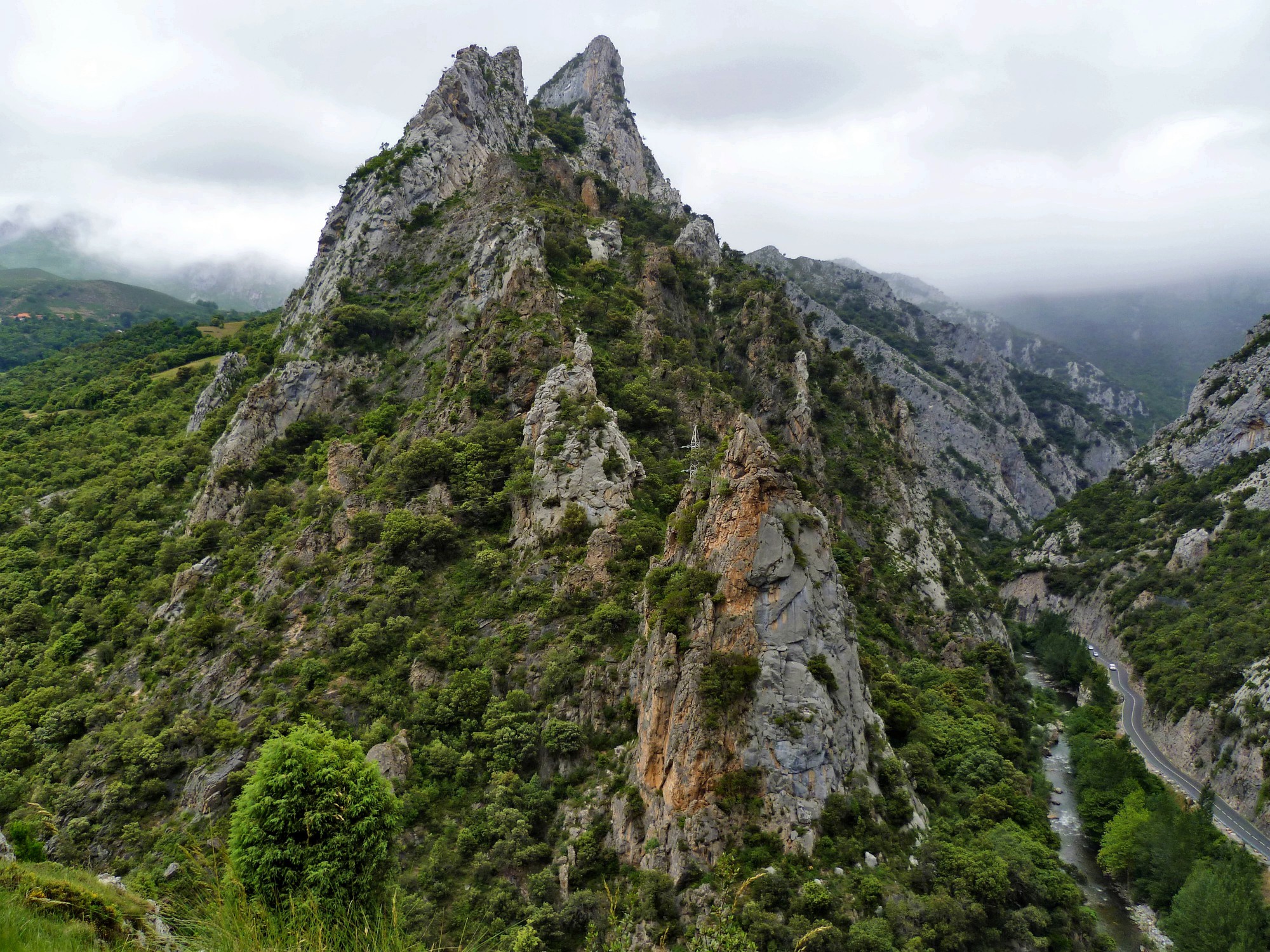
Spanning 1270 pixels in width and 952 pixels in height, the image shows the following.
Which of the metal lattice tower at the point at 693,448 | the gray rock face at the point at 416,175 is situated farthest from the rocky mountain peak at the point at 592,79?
the metal lattice tower at the point at 693,448

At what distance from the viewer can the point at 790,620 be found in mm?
26859

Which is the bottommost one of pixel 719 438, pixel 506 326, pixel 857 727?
pixel 857 727

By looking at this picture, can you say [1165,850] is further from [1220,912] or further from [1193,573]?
[1193,573]

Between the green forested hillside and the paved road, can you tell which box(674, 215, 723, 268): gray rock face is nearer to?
the paved road

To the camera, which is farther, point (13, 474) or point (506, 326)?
point (13, 474)

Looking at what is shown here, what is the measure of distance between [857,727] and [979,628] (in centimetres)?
5106

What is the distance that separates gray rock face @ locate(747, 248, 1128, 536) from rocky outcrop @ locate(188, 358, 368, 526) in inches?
3714

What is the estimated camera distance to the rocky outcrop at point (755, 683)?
2405 centimetres

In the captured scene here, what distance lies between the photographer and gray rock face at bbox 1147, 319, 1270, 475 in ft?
326

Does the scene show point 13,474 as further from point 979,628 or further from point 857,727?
point 979,628

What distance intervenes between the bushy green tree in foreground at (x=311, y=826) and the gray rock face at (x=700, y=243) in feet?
261

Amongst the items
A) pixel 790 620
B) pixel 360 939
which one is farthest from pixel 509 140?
pixel 360 939

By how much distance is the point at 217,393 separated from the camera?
63.9m

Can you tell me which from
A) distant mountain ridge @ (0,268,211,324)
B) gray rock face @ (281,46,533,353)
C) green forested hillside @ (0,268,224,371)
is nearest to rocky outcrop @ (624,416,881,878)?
gray rock face @ (281,46,533,353)
